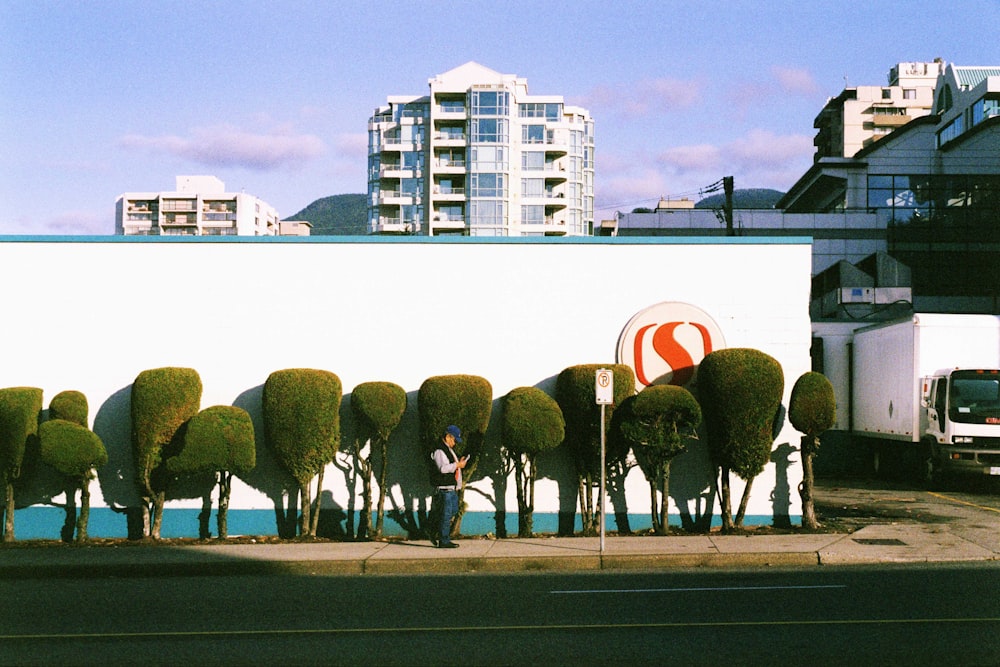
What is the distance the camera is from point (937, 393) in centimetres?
2138

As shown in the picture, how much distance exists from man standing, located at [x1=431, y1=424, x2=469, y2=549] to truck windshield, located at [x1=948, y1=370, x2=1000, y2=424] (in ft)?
40.5

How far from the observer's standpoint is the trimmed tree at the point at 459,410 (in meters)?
15.1

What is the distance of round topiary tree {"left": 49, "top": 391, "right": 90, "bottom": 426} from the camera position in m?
15.5

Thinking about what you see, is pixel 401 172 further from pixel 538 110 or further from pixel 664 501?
pixel 664 501

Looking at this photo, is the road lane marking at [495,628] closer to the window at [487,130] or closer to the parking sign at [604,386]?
the parking sign at [604,386]

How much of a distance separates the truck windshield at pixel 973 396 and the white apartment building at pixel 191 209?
15536cm

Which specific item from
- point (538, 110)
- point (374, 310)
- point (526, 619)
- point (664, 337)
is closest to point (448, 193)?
point (538, 110)

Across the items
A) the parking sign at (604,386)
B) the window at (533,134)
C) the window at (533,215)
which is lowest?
the parking sign at (604,386)

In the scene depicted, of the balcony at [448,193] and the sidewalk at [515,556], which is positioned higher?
the balcony at [448,193]

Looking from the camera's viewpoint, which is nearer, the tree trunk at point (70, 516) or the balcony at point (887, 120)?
the tree trunk at point (70, 516)

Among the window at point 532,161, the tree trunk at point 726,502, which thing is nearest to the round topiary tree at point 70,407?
the tree trunk at point 726,502

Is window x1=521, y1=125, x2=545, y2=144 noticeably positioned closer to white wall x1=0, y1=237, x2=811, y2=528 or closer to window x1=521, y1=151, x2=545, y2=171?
window x1=521, y1=151, x2=545, y2=171

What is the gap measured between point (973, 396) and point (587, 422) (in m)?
10.5

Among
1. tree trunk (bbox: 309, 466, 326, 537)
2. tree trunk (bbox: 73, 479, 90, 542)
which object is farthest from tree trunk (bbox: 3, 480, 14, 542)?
tree trunk (bbox: 309, 466, 326, 537)
